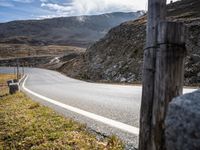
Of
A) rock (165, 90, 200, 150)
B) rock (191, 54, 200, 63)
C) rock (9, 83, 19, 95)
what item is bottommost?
rock (9, 83, 19, 95)

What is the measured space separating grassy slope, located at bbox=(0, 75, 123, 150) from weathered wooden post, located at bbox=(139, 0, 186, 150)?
87.4 inches

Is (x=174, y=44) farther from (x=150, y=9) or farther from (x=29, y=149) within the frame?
(x=29, y=149)

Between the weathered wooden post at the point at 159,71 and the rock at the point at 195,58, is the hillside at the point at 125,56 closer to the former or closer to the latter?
the rock at the point at 195,58

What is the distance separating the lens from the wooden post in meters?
3.07

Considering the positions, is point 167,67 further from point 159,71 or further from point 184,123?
point 184,123

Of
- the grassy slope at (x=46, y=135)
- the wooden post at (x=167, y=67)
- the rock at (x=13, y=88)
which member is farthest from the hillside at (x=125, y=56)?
the wooden post at (x=167, y=67)

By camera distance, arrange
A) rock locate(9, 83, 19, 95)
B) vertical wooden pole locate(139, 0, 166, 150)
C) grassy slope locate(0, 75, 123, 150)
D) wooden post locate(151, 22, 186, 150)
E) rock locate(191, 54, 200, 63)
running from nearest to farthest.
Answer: wooden post locate(151, 22, 186, 150), vertical wooden pole locate(139, 0, 166, 150), grassy slope locate(0, 75, 123, 150), rock locate(9, 83, 19, 95), rock locate(191, 54, 200, 63)

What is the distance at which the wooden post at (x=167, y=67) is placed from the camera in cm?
307

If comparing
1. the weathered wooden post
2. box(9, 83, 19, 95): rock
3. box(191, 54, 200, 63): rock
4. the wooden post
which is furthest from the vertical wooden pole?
box(191, 54, 200, 63): rock

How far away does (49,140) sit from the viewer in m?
6.62

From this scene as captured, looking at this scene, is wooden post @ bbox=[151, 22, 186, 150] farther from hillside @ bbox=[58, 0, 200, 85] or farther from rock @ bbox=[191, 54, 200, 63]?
rock @ bbox=[191, 54, 200, 63]

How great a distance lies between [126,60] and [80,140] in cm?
3527

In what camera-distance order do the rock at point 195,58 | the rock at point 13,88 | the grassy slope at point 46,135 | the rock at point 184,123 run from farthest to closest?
the rock at point 195,58 → the rock at point 13,88 → the grassy slope at point 46,135 → the rock at point 184,123

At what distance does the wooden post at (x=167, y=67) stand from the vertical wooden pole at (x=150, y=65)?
0.36 ft
